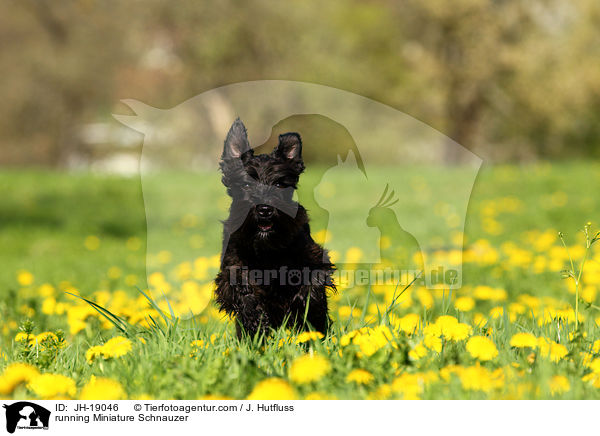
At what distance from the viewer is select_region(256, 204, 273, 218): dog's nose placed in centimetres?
299

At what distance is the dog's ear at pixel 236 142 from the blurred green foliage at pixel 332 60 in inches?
830

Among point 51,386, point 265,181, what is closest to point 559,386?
point 265,181

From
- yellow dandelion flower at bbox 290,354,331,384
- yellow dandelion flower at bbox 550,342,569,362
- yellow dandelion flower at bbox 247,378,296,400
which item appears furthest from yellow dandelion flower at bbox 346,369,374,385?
yellow dandelion flower at bbox 550,342,569,362

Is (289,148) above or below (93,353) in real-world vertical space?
above

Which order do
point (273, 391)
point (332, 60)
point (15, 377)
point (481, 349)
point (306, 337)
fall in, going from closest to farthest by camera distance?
point (273, 391) → point (15, 377) → point (481, 349) → point (306, 337) → point (332, 60)

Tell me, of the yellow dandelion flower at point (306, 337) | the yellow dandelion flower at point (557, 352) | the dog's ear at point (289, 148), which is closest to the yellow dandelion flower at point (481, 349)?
the yellow dandelion flower at point (557, 352)

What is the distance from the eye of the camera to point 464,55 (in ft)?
80.8

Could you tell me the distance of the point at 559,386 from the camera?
2.37m

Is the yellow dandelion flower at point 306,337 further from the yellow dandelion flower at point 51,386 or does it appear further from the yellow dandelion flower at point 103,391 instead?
the yellow dandelion flower at point 51,386

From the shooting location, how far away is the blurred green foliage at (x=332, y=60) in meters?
24.1

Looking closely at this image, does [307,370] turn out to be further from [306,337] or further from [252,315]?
[252,315]

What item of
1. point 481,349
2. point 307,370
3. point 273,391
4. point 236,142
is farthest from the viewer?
point 236,142
